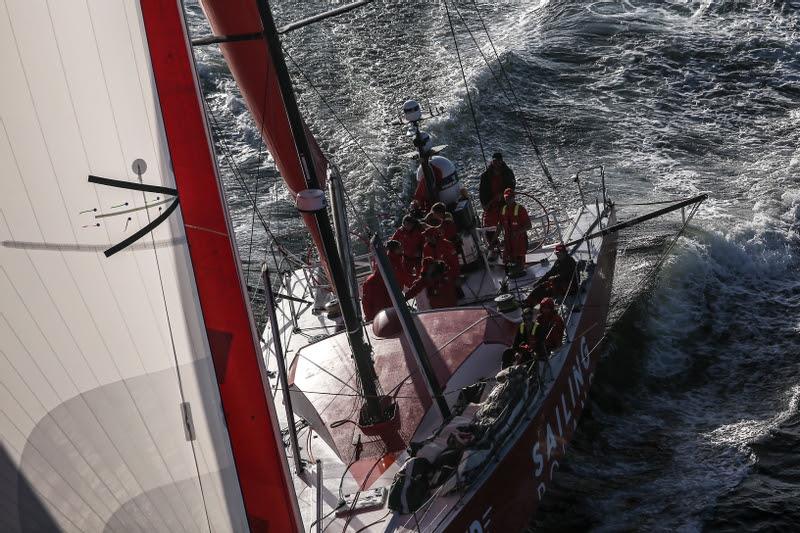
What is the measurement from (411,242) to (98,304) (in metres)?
4.77

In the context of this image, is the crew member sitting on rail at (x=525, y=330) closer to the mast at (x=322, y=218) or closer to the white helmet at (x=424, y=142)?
the mast at (x=322, y=218)

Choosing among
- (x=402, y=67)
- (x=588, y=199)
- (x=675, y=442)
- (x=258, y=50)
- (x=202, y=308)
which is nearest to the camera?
(x=202, y=308)

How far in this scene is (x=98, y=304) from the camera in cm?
386

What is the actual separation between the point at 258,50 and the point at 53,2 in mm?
3049

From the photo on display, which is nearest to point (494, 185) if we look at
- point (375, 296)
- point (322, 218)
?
point (375, 296)

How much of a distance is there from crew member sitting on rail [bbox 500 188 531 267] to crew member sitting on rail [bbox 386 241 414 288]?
0.97 metres

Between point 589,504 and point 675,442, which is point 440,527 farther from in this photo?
point 675,442

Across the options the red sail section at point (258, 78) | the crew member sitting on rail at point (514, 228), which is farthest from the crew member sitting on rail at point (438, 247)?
the red sail section at point (258, 78)

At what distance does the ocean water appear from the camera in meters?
7.91

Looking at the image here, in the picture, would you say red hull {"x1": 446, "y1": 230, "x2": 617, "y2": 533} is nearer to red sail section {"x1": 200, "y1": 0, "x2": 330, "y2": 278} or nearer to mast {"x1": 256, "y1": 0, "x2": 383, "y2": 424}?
mast {"x1": 256, "y1": 0, "x2": 383, "y2": 424}

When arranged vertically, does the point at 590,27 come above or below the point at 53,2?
below

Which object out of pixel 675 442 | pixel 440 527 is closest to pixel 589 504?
pixel 675 442

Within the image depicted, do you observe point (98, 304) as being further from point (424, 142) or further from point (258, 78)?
point (424, 142)

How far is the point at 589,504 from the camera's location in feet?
25.1
